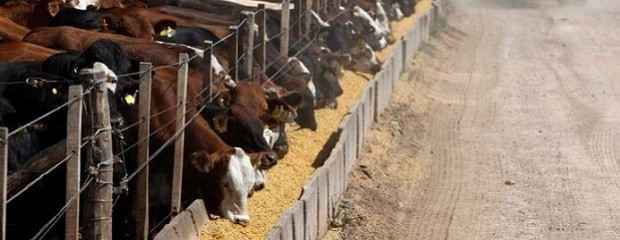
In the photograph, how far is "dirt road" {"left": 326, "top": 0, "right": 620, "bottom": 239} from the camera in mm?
15047

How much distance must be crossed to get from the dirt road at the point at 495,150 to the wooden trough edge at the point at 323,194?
0.26 meters

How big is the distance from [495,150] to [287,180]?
5.81 meters

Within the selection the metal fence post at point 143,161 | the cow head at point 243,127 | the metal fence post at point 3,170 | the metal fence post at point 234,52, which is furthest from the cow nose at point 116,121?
the metal fence post at point 234,52

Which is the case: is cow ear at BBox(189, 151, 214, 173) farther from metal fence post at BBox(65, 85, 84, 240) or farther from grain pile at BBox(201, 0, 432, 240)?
metal fence post at BBox(65, 85, 84, 240)

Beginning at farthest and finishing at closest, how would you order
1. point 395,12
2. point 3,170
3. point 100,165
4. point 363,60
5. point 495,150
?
point 395,12 → point 363,60 → point 495,150 → point 100,165 → point 3,170

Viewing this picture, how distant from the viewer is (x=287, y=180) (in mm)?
14461

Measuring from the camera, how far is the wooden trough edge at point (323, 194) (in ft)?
36.5

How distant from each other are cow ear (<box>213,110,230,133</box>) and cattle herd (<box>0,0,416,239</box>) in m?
0.01

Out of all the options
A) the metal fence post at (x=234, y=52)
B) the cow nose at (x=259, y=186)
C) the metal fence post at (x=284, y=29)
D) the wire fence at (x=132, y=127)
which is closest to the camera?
the wire fence at (x=132, y=127)

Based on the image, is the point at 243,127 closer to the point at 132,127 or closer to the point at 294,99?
the point at 132,127

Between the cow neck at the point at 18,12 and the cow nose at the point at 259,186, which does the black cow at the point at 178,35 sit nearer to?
the cow neck at the point at 18,12

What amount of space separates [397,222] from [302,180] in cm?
114

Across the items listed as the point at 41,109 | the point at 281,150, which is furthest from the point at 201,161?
the point at 281,150

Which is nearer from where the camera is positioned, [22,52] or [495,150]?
[22,52]
